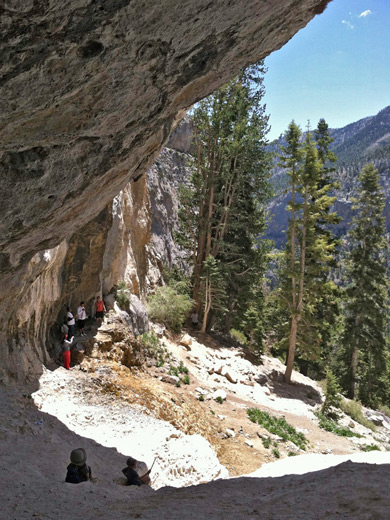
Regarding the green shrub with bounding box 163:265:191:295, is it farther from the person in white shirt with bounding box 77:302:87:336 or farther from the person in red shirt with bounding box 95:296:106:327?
the person in white shirt with bounding box 77:302:87:336

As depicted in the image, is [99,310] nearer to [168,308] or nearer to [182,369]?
[182,369]

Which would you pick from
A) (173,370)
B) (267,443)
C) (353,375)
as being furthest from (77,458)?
(353,375)

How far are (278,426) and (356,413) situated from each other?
282 inches

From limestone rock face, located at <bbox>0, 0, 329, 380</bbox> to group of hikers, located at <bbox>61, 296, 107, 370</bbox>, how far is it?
2412 mm

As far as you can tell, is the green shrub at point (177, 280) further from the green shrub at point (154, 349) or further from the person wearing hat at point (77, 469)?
the person wearing hat at point (77, 469)

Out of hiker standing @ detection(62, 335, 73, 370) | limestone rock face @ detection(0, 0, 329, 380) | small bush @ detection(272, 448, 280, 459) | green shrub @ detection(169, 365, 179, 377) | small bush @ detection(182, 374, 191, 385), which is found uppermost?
limestone rock face @ detection(0, 0, 329, 380)

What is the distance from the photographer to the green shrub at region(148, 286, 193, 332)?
18.5 m

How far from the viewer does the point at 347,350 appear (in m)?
22.9

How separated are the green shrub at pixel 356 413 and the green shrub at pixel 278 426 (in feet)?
19.0

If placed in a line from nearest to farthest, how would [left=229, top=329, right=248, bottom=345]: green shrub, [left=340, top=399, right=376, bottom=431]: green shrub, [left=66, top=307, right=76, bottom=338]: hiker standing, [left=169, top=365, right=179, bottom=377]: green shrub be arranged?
[left=66, top=307, right=76, bottom=338]: hiker standing, [left=169, top=365, right=179, bottom=377]: green shrub, [left=340, top=399, right=376, bottom=431]: green shrub, [left=229, top=329, right=248, bottom=345]: green shrub

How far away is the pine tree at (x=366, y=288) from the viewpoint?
22.4 meters

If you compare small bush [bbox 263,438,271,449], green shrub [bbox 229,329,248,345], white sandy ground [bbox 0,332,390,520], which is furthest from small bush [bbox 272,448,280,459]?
green shrub [bbox 229,329,248,345]

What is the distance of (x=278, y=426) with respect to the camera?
12836 mm

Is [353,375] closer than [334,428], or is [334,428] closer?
[334,428]
